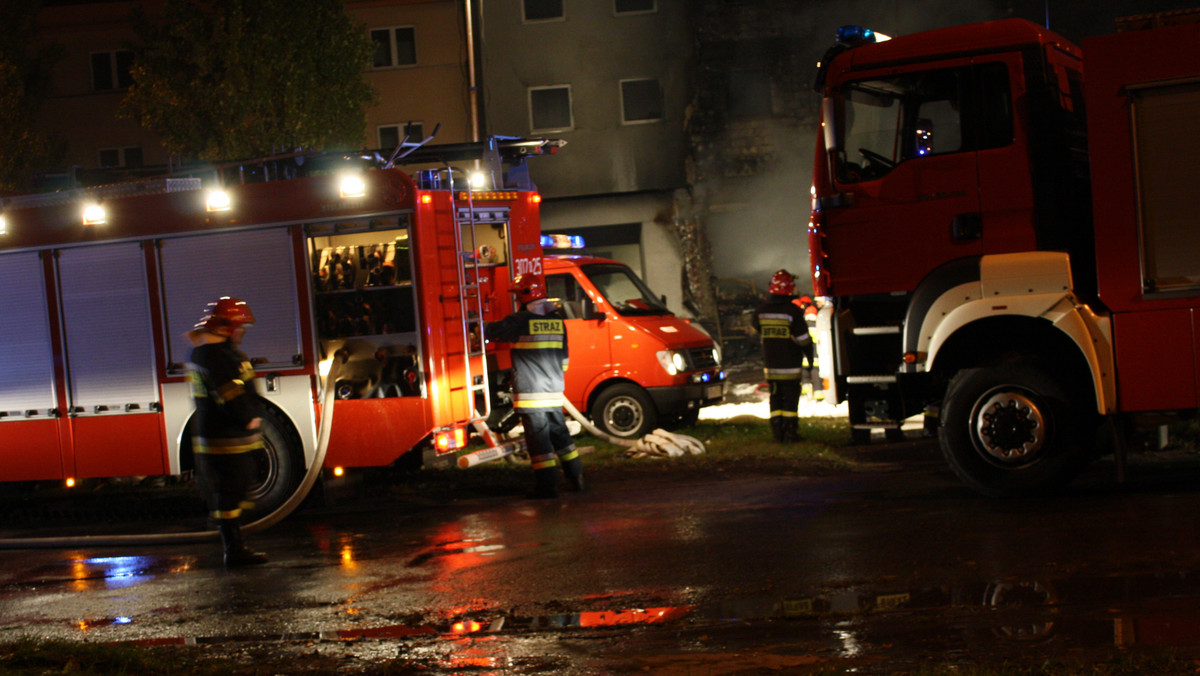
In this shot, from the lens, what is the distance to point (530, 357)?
28.3 ft

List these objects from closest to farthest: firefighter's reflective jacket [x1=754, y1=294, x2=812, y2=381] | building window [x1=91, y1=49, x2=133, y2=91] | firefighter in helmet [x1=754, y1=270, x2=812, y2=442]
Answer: firefighter in helmet [x1=754, y1=270, x2=812, y2=442]
firefighter's reflective jacket [x1=754, y1=294, x2=812, y2=381]
building window [x1=91, y1=49, x2=133, y2=91]

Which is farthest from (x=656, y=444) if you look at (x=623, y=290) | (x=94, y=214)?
(x=94, y=214)

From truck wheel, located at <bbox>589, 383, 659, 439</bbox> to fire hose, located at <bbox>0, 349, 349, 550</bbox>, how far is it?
3868 mm

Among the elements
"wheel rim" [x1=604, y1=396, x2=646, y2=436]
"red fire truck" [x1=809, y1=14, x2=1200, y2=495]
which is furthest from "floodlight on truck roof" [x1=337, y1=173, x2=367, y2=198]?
"wheel rim" [x1=604, y1=396, x2=646, y2=436]

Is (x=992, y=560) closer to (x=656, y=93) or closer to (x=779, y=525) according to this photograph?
(x=779, y=525)

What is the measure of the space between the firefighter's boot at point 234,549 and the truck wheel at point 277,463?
1.57m

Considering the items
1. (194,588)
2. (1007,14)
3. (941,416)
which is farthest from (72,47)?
(941,416)

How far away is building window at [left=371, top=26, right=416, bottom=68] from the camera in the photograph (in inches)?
966

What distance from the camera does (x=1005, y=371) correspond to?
7.12m

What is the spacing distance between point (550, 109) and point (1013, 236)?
17994 millimetres

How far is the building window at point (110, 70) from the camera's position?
25.3 m

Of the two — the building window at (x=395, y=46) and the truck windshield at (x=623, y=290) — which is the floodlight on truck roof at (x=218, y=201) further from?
the building window at (x=395, y=46)

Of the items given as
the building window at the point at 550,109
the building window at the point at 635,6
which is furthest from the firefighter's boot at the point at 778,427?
the building window at the point at 635,6

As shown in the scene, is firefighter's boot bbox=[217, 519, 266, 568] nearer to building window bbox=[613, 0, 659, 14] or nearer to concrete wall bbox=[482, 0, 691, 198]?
concrete wall bbox=[482, 0, 691, 198]
